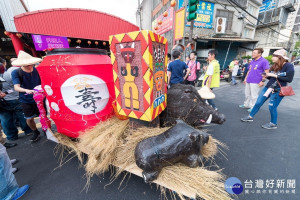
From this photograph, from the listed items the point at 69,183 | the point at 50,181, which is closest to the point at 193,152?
the point at 69,183

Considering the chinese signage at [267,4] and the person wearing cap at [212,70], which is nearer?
the person wearing cap at [212,70]

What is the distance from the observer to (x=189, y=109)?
1.66 metres

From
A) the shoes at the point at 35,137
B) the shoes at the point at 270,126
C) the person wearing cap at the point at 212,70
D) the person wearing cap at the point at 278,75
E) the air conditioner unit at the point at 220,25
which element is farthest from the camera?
the air conditioner unit at the point at 220,25

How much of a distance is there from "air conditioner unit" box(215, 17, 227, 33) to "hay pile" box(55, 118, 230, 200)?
14.2 metres

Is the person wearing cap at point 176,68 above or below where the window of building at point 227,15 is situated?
below

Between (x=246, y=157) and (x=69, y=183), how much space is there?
9.71 feet

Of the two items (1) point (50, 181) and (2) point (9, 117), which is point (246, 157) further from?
(2) point (9, 117)

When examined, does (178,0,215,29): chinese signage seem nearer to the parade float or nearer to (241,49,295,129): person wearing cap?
(241,49,295,129): person wearing cap

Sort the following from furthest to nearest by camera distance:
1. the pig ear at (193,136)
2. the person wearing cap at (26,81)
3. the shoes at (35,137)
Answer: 1. the shoes at (35,137)
2. the person wearing cap at (26,81)
3. the pig ear at (193,136)

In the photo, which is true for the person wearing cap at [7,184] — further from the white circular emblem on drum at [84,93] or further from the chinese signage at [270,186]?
the chinese signage at [270,186]

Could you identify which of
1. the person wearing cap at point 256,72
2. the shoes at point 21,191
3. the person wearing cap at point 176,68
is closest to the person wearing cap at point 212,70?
the person wearing cap at point 176,68

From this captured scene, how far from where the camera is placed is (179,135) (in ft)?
4.33

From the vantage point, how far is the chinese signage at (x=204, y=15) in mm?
11070

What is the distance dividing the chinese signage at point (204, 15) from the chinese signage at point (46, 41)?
1006 cm
